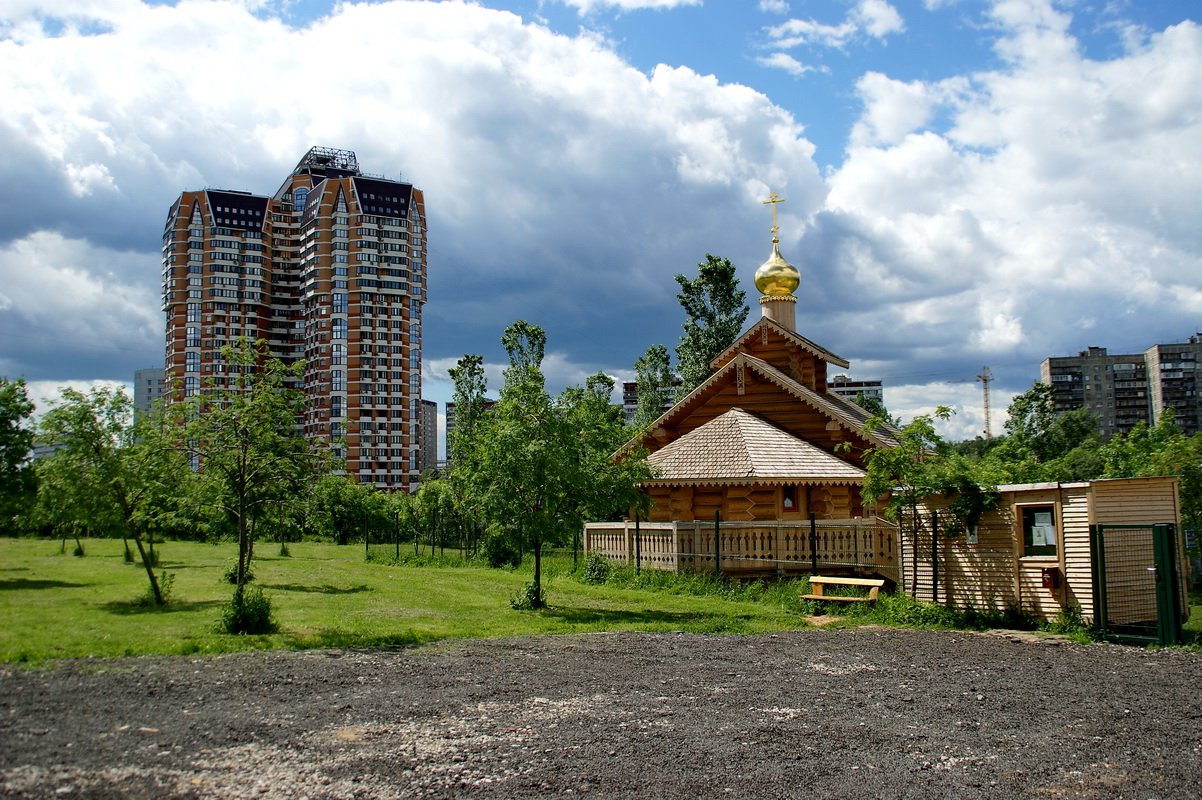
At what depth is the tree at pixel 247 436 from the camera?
13.7m

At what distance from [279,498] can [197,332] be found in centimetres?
8633

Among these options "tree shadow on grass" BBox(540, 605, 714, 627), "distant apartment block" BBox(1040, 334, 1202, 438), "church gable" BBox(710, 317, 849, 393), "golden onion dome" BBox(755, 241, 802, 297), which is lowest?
"tree shadow on grass" BBox(540, 605, 714, 627)

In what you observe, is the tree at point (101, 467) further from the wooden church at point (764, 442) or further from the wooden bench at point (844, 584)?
the wooden bench at point (844, 584)

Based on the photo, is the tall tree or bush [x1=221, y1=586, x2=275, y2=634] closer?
bush [x1=221, y1=586, x2=275, y2=634]

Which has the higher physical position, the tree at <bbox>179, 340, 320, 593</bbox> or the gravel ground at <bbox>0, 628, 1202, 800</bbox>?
the tree at <bbox>179, 340, 320, 593</bbox>

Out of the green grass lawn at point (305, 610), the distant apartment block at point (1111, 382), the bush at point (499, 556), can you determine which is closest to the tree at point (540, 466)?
the green grass lawn at point (305, 610)

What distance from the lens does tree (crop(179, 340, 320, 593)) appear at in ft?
45.1

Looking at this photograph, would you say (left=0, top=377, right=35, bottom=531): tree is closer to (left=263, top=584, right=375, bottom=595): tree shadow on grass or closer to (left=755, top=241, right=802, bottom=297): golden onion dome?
(left=263, top=584, right=375, bottom=595): tree shadow on grass

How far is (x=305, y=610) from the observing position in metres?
17.1

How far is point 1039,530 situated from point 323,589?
16314 mm

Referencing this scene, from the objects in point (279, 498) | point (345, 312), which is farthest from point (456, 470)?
point (345, 312)

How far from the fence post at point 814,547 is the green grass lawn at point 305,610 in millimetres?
1792

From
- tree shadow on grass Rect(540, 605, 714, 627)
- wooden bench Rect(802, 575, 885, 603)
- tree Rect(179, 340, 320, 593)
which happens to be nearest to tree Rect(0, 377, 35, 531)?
tree Rect(179, 340, 320, 593)

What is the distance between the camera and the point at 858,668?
38.7ft
